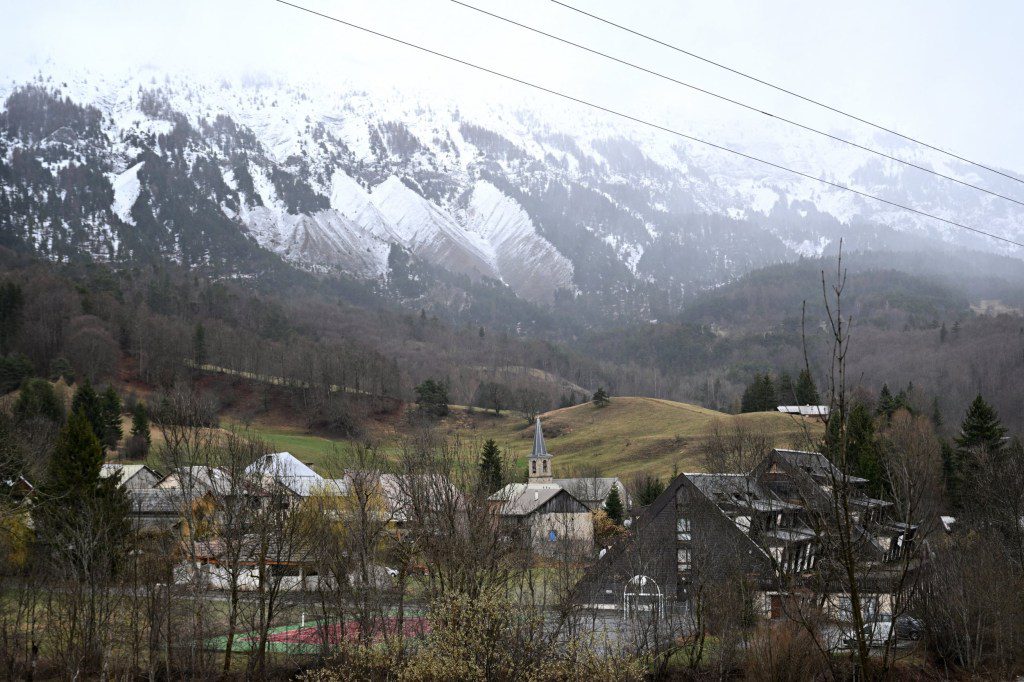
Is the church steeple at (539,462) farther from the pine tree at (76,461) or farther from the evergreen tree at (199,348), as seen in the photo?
the evergreen tree at (199,348)

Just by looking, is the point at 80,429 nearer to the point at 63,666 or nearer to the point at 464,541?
the point at 63,666

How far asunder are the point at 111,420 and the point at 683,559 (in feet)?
217

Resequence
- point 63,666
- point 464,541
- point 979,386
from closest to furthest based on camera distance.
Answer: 1. point 464,541
2. point 63,666
3. point 979,386

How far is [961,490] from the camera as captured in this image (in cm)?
6081

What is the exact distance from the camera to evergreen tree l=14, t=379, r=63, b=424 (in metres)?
80.9

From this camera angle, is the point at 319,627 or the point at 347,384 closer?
the point at 319,627

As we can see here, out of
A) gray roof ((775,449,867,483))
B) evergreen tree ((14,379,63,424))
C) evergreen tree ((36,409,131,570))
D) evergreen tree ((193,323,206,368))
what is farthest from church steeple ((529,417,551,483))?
evergreen tree ((193,323,206,368))

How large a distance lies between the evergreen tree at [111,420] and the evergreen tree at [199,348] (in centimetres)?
4759

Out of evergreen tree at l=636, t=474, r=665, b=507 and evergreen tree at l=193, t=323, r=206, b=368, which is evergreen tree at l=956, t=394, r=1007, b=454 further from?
evergreen tree at l=193, t=323, r=206, b=368

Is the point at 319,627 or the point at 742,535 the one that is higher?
the point at 742,535

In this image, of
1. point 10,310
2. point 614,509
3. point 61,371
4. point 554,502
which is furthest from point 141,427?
point 10,310

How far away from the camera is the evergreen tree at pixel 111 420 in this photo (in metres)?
85.6

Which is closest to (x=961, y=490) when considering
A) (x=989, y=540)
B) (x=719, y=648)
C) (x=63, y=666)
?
(x=989, y=540)

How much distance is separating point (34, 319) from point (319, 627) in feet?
378
